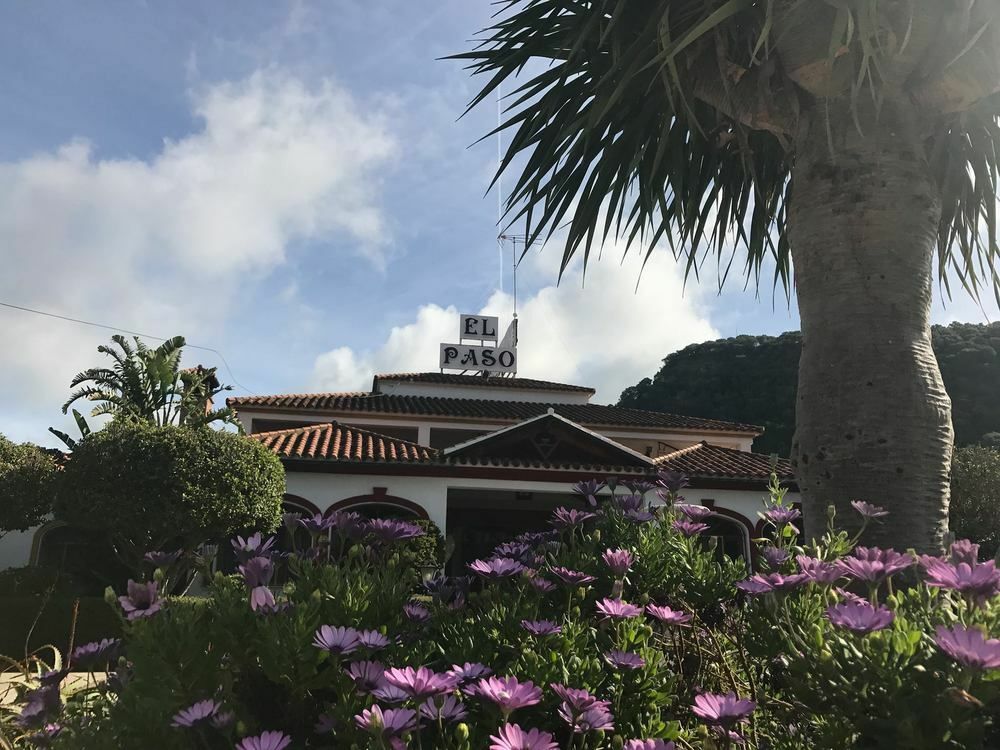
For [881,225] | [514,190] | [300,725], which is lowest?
[300,725]

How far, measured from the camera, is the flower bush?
1418 mm

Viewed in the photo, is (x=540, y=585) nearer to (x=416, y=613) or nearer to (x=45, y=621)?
(x=416, y=613)

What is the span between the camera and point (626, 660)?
175 cm

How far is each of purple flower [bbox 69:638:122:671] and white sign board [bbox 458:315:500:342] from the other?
29495mm

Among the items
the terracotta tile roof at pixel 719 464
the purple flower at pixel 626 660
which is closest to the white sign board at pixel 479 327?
the terracotta tile roof at pixel 719 464

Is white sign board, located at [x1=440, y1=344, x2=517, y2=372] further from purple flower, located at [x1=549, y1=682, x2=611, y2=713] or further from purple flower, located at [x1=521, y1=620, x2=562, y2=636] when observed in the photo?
purple flower, located at [x1=549, y1=682, x2=611, y2=713]

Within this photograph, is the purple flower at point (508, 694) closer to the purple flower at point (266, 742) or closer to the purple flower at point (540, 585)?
the purple flower at point (266, 742)

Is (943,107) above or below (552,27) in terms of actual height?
below

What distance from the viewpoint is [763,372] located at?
127 ft

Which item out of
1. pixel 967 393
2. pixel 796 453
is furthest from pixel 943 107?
pixel 967 393

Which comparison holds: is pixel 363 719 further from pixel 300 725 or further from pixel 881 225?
pixel 881 225

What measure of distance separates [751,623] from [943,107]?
161 inches

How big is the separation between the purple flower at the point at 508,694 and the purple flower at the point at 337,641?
0.33 meters

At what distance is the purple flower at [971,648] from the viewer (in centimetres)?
122
